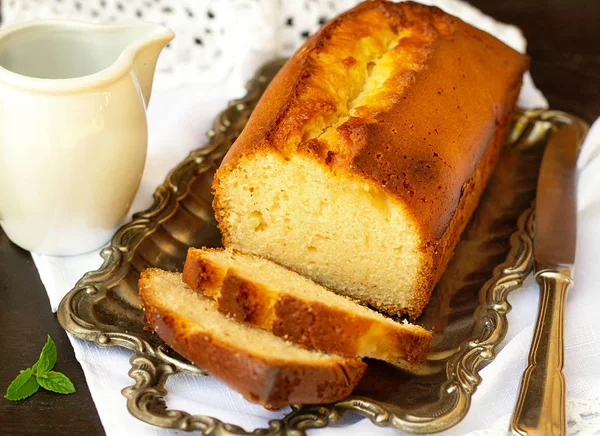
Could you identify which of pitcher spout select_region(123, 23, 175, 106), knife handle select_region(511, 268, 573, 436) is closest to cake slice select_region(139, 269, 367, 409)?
knife handle select_region(511, 268, 573, 436)

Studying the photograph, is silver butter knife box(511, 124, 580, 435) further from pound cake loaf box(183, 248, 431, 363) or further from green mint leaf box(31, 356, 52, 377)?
green mint leaf box(31, 356, 52, 377)

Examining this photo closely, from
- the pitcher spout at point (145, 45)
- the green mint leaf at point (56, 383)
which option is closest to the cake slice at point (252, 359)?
the green mint leaf at point (56, 383)

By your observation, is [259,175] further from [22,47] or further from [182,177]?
[22,47]

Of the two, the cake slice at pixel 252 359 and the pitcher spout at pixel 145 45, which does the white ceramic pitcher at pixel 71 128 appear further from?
the cake slice at pixel 252 359

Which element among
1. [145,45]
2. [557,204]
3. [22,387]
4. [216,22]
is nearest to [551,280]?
[557,204]

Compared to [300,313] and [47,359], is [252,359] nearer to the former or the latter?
[300,313]

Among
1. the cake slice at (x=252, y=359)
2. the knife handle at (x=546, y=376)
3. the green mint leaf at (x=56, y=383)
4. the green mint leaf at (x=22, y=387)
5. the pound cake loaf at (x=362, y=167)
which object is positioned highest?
the pound cake loaf at (x=362, y=167)
